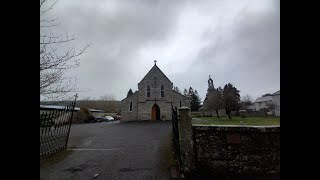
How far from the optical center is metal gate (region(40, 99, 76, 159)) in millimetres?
9320

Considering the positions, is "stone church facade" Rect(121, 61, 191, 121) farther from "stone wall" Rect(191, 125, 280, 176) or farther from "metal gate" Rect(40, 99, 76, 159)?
"stone wall" Rect(191, 125, 280, 176)

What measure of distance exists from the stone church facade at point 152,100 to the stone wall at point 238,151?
3417 centimetres

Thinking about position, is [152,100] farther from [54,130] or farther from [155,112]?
[54,130]

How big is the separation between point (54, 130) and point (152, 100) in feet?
105

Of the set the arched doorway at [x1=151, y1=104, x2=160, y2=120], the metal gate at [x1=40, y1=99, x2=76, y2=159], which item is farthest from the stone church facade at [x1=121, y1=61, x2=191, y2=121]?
the metal gate at [x1=40, y1=99, x2=76, y2=159]

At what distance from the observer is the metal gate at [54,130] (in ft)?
30.6

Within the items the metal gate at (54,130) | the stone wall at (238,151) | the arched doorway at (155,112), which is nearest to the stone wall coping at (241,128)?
the stone wall at (238,151)

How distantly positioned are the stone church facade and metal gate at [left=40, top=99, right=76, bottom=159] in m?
30.3

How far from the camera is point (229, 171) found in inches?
286
